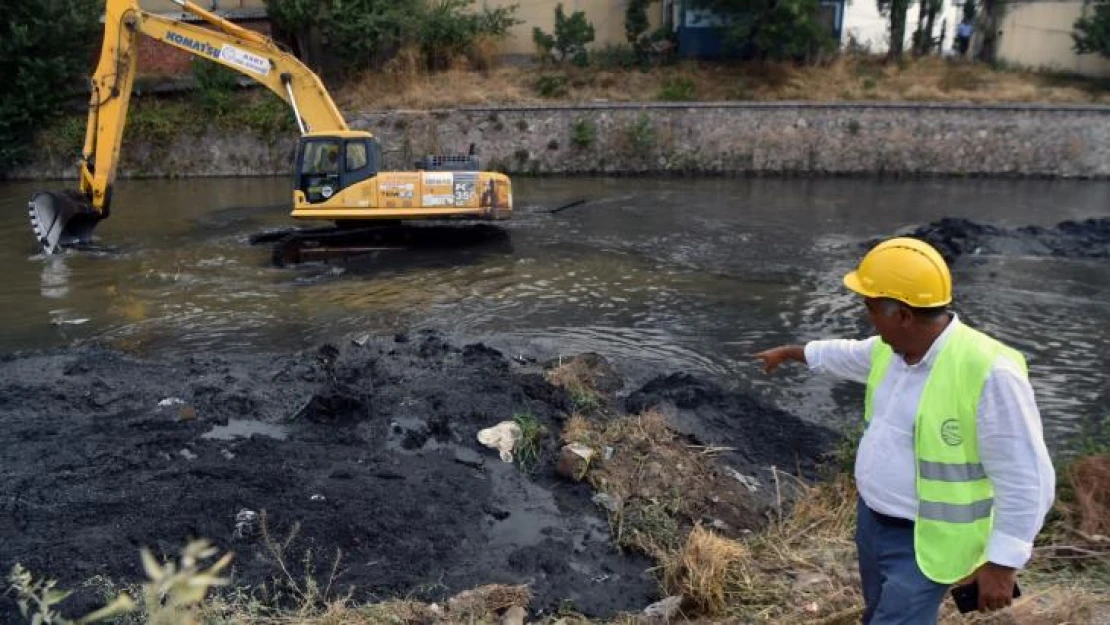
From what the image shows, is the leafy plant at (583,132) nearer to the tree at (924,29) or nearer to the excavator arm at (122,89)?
the excavator arm at (122,89)

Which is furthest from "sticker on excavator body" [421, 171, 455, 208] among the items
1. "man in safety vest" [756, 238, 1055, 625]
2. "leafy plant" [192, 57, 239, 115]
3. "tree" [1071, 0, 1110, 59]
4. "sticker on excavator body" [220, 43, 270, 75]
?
"tree" [1071, 0, 1110, 59]

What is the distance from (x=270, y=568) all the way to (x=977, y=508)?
3833mm

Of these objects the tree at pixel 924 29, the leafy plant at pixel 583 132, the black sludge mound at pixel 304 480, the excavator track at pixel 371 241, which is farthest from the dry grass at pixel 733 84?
the black sludge mound at pixel 304 480

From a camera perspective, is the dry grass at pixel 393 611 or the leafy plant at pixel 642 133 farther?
the leafy plant at pixel 642 133

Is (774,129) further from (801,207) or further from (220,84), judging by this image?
(220,84)

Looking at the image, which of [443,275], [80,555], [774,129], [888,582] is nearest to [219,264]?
[443,275]

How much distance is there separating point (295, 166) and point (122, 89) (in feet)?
10.0

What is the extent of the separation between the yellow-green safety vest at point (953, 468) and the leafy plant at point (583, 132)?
2184 centimetres

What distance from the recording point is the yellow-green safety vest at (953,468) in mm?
2711

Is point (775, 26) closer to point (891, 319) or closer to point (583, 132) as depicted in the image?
point (583, 132)

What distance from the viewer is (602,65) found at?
2703 centimetres

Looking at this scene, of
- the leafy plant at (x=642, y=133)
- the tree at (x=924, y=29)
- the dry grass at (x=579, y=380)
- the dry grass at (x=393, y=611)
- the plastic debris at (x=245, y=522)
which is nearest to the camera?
the dry grass at (x=393, y=611)

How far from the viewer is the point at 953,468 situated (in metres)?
2.76

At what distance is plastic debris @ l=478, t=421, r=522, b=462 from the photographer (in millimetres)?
6773
